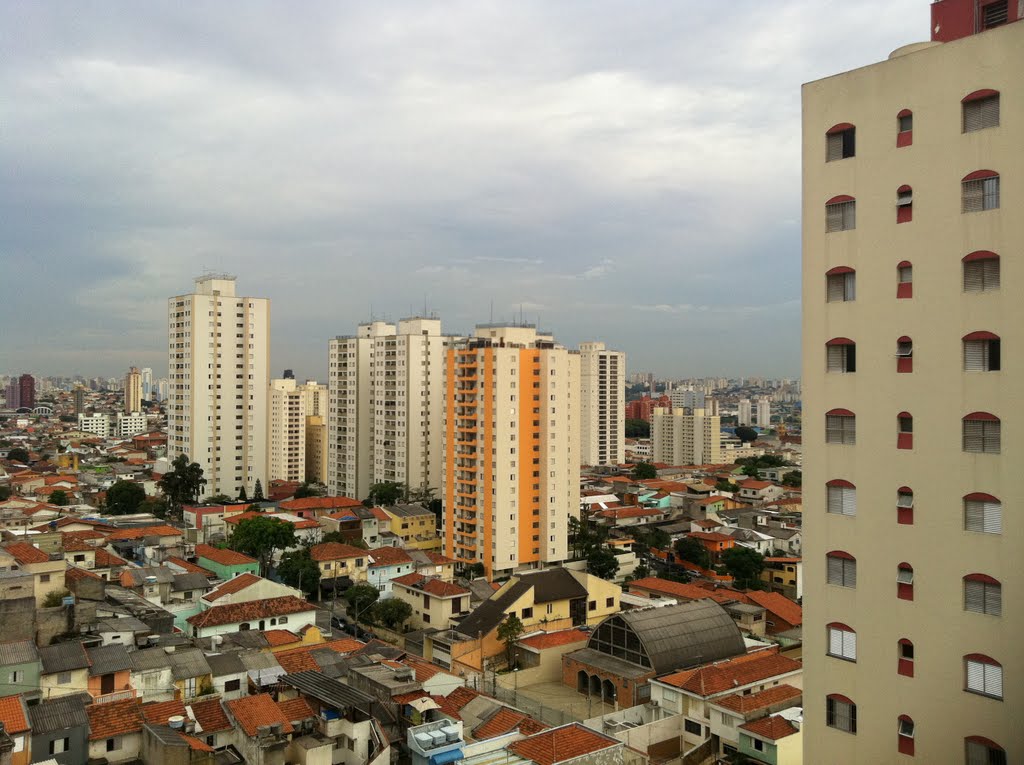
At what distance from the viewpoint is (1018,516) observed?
6.72m

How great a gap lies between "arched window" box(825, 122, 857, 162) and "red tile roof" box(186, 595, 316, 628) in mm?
14009

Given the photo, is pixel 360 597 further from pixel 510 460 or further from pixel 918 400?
pixel 918 400

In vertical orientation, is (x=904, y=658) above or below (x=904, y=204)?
below

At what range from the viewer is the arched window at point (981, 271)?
6.88m

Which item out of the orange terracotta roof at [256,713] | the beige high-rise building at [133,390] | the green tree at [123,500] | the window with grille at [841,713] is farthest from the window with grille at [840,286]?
the beige high-rise building at [133,390]

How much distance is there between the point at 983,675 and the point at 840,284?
11.9 feet

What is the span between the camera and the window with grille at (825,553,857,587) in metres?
7.78

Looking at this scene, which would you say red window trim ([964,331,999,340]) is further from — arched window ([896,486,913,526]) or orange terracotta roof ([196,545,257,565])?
orange terracotta roof ([196,545,257,565])

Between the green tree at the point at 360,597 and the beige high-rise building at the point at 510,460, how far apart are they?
21.7 feet

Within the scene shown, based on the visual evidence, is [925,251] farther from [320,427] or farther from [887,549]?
[320,427]

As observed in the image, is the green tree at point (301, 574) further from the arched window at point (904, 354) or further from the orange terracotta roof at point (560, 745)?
the arched window at point (904, 354)

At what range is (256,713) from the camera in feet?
37.1

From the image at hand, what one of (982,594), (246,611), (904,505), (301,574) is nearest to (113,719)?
(246,611)

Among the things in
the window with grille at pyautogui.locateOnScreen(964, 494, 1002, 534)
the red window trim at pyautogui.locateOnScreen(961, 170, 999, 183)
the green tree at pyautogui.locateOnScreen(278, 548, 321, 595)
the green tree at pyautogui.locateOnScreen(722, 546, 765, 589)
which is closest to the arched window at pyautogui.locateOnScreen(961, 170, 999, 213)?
the red window trim at pyautogui.locateOnScreen(961, 170, 999, 183)
